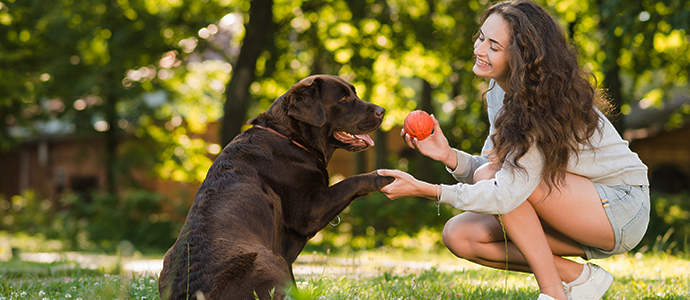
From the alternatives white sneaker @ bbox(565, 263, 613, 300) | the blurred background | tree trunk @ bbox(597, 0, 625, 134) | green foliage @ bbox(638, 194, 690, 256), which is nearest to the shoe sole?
white sneaker @ bbox(565, 263, 613, 300)

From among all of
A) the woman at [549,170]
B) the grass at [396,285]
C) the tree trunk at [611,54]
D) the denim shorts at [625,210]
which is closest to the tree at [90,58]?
the tree trunk at [611,54]

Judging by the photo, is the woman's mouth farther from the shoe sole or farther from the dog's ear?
the shoe sole

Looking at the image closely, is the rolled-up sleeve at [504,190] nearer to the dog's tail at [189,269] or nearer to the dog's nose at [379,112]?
the dog's nose at [379,112]

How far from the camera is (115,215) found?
13.1 m

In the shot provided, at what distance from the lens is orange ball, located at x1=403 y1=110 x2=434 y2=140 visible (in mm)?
3400

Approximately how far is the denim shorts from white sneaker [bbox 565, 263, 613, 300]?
0.62ft

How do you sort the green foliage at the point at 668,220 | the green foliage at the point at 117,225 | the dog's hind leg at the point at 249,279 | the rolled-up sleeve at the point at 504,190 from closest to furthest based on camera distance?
the dog's hind leg at the point at 249,279 → the rolled-up sleeve at the point at 504,190 → the green foliage at the point at 668,220 → the green foliage at the point at 117,225

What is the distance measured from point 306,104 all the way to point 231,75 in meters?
9.20

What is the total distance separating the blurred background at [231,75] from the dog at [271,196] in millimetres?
6010

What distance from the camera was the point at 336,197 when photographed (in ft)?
10.2

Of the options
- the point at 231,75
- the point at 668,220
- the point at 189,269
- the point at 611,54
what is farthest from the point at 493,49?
the point at 231,75

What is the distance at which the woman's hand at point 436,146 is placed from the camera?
3438 millimetres

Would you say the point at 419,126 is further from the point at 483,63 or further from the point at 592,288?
the point at 592,288

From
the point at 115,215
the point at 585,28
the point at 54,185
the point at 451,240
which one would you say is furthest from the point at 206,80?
the point at 451,240
